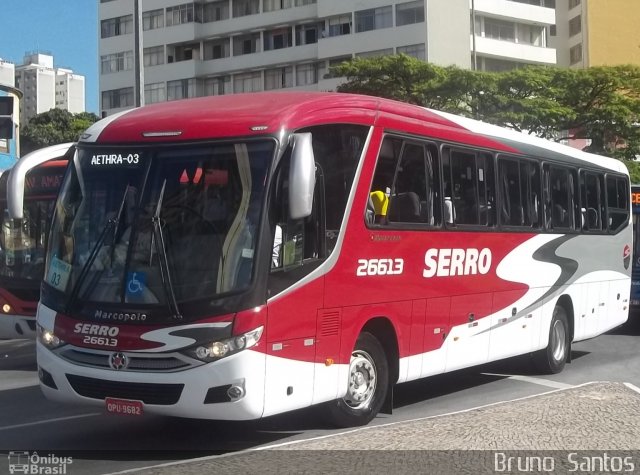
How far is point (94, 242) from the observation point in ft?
27.2

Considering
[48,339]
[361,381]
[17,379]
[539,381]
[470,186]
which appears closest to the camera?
[48,339]

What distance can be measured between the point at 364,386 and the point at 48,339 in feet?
10.2

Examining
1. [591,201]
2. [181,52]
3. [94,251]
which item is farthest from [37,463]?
[181,52]

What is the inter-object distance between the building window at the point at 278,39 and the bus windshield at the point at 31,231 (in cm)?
4584

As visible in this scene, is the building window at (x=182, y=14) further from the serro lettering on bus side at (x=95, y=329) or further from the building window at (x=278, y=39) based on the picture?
the serro lettering on bus side at (x=95, y=329)

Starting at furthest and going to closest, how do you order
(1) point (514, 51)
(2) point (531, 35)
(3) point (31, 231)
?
(2) point (531, 35) → (1) point (514, 51) → (3) point (31, 231)

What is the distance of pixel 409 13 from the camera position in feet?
174

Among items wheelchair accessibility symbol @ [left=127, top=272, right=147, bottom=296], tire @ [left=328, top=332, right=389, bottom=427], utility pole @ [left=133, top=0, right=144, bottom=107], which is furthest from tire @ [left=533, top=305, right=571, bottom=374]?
utility pole @ [left=133, top=0, right=144, bottom=107]

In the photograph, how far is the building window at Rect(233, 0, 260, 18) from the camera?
2424 inches

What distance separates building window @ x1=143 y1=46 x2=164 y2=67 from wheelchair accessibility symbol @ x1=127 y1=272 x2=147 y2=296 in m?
59.3

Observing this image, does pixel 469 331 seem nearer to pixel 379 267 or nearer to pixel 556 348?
pixel 379 267

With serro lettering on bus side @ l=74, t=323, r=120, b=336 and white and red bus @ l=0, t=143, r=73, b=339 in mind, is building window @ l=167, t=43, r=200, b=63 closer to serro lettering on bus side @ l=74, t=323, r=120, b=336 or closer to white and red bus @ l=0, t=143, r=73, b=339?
white and red bus @ l=0, t=143, r=73, b=339

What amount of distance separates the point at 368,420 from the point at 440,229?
251cm

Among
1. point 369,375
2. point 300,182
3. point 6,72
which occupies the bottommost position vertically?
point 369,375
